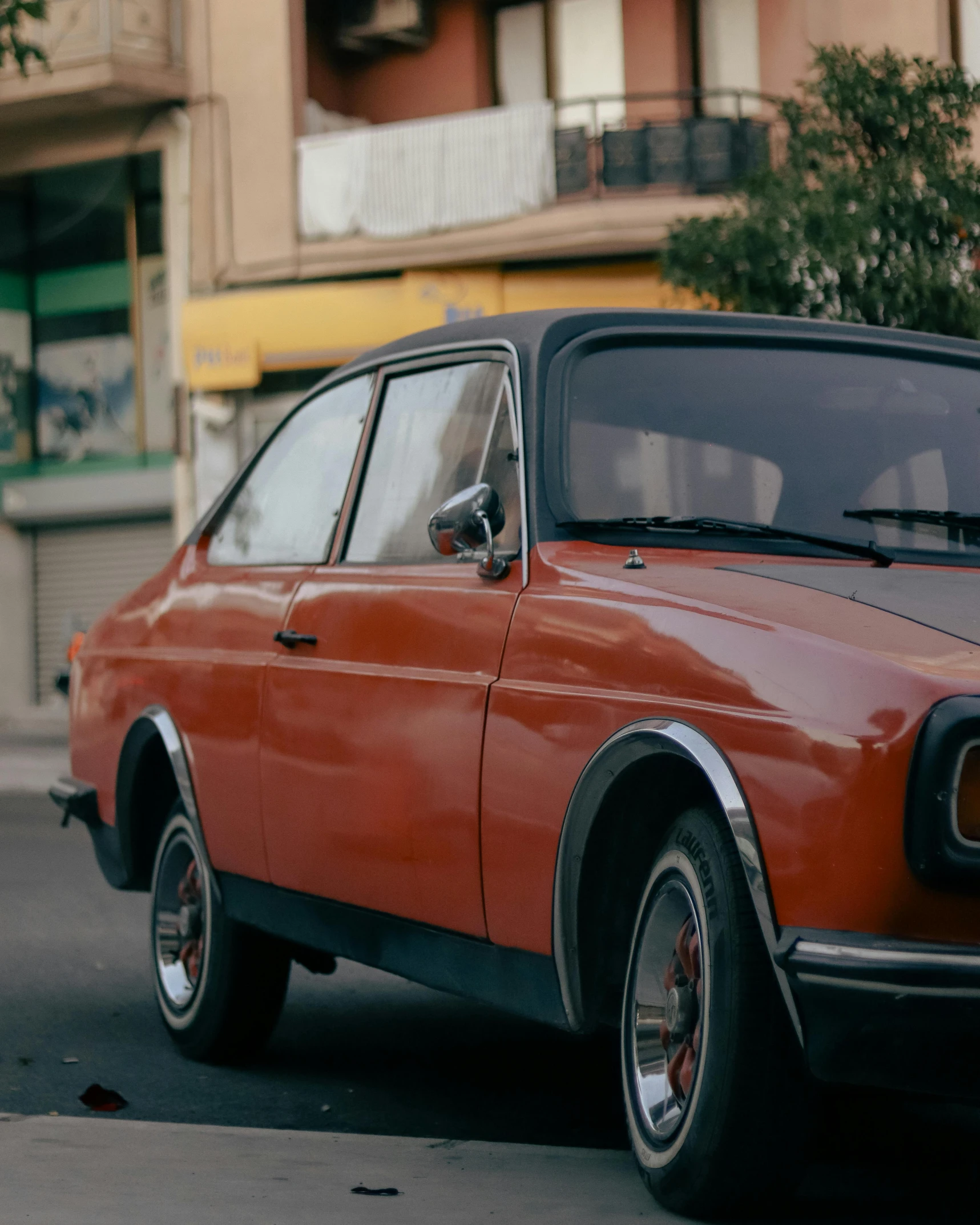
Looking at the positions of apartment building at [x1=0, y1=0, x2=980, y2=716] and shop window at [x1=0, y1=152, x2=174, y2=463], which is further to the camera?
shop window at [x1=0, y1=152, x2=174, y2=463]

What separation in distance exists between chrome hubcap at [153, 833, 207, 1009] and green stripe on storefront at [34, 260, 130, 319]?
1761 cm

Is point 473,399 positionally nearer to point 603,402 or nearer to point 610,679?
point 603,402

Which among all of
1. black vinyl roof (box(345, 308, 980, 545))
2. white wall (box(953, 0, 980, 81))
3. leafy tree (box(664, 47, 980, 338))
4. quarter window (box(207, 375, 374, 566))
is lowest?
quarter window (box(207, 375, 374, 566))

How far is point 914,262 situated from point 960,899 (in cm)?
1064

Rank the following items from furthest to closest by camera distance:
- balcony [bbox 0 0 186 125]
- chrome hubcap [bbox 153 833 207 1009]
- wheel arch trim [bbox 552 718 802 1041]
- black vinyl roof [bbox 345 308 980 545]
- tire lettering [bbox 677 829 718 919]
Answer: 1. balcony [bbox 0 0 186 125]
2. chrome hubcap [bbox 153 833 207 1009]
3. black vinyl roof [bbox 345 308 980 545]
4. tire lettering [bbox 677 829 718 919]
5. wheel arch trim [bbox 552 718 802 1041]

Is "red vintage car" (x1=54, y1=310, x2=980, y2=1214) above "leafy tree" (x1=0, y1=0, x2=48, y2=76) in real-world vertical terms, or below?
below

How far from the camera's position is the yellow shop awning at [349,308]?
766 inches

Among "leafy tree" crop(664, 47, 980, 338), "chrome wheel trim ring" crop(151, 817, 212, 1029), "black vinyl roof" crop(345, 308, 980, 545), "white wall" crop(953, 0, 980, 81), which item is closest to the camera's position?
"black vinyl roof" crop(345, 308, 980, 545)

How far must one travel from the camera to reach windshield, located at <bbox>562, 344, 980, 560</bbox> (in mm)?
4211

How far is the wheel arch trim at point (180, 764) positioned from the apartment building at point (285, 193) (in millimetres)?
13695

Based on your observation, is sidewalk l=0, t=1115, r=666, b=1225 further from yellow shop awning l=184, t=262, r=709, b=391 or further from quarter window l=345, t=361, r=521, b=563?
yellow shop awning l=184, t=262, r=709, b=391

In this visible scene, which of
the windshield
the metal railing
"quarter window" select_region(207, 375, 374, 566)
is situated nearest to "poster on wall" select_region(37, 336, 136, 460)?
the metal railing

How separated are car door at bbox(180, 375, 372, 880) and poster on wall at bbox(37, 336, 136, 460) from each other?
17292 millimetres

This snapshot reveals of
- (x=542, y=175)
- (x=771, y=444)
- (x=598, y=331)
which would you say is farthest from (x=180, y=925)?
(x=542, y=175)
